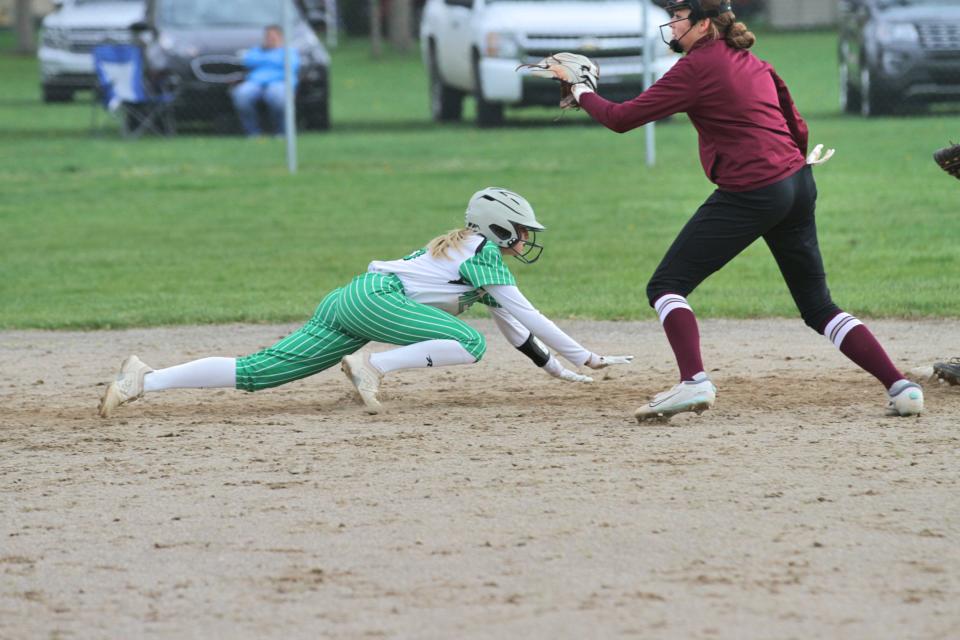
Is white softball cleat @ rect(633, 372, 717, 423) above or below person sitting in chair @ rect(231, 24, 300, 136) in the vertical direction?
above

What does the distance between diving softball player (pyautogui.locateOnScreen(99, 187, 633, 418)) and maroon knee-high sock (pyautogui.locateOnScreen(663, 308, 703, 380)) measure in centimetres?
41

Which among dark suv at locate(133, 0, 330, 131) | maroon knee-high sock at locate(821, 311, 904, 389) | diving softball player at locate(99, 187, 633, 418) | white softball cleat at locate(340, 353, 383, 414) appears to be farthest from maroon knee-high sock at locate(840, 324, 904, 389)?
dark suv at locate(133, 0, 330, 131)

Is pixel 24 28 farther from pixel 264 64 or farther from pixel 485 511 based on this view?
pixel 485 511

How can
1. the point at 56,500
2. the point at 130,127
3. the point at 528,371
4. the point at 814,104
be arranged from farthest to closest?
the point at 814,104 < the point at 130,127 < the point at 528,371 < the point at 56,500

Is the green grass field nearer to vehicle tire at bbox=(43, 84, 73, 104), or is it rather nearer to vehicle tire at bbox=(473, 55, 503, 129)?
vehicle tire at bbox=(473, 55, 503, 129)

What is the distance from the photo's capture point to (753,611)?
14.6ft

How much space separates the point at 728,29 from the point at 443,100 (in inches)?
645

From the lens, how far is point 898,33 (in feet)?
63.3

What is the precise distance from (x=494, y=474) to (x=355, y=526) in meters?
0.82

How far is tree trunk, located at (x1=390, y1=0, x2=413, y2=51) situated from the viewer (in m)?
39.0

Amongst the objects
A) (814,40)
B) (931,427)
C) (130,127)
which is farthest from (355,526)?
(814,40)

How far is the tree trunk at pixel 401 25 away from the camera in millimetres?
39031

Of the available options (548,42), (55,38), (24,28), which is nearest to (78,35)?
(55,38)

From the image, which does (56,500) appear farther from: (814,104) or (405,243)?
(814,104)
